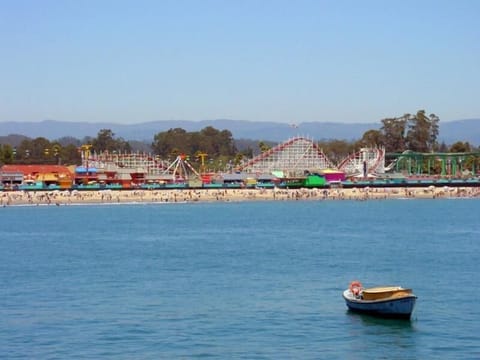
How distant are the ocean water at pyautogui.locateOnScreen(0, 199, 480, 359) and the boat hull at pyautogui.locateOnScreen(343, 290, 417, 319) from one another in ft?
1.17

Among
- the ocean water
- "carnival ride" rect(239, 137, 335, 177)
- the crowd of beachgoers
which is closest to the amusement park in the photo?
"carnival ride" rect(239, 137, 335, 177)

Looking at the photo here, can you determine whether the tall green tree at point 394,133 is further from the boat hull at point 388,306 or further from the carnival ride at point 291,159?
the boat hull at point 388,306

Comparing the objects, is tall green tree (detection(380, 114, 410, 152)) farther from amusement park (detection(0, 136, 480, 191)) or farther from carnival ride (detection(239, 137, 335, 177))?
carnival ride (detection(239, 137, 335, 177))

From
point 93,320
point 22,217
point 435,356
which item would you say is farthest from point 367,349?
point 22,217

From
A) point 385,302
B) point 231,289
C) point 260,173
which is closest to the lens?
point 385,302

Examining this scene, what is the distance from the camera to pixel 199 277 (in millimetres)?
36250

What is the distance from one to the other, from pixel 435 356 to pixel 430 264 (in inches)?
696

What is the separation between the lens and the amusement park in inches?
4400

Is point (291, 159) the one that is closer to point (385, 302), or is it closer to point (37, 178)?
point (37, 178)

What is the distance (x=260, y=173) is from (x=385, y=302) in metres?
96.3

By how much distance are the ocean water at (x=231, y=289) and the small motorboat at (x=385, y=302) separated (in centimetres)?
37

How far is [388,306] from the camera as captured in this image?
89.2ft

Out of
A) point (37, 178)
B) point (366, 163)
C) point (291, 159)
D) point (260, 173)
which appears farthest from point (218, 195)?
point (366, 163)

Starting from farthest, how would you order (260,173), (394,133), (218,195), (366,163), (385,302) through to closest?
(394,133), (366,163), (260,173), (218,195), (385,302)
